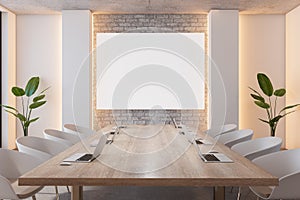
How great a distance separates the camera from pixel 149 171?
2.08 meters

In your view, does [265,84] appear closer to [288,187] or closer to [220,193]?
[220,193]

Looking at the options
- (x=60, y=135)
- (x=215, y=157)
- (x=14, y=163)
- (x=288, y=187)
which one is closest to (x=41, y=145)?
(x=14, y=163)

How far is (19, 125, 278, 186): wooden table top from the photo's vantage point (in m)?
1.90

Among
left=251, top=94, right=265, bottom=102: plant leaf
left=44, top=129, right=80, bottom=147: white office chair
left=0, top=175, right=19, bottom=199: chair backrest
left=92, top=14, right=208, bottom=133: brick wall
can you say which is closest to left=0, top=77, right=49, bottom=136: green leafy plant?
left=92, top=14, right=208, bottom=133: brick wall

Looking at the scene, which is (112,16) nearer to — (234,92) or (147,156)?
(234,92)

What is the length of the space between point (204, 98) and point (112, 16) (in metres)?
2.27

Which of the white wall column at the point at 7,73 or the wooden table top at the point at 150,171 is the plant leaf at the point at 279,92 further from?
the white wall column at the point at 7,73

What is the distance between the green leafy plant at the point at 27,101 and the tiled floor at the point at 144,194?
2739 millimetres

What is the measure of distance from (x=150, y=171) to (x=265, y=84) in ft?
17.5

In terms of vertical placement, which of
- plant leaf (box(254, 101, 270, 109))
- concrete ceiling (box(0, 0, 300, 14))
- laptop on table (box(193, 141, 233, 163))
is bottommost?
laptop on table (box(193, 141, 233, 163))

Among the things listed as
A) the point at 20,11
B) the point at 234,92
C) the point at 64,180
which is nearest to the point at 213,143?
the point at 64,180

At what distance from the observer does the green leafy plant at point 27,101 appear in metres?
6.80

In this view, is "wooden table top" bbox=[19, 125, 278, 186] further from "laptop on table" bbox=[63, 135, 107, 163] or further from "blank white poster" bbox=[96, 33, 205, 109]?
"blank white poster" bbox=[96, 33, 205, 109]

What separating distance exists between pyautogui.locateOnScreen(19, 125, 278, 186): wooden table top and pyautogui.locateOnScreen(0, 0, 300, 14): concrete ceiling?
420cm
